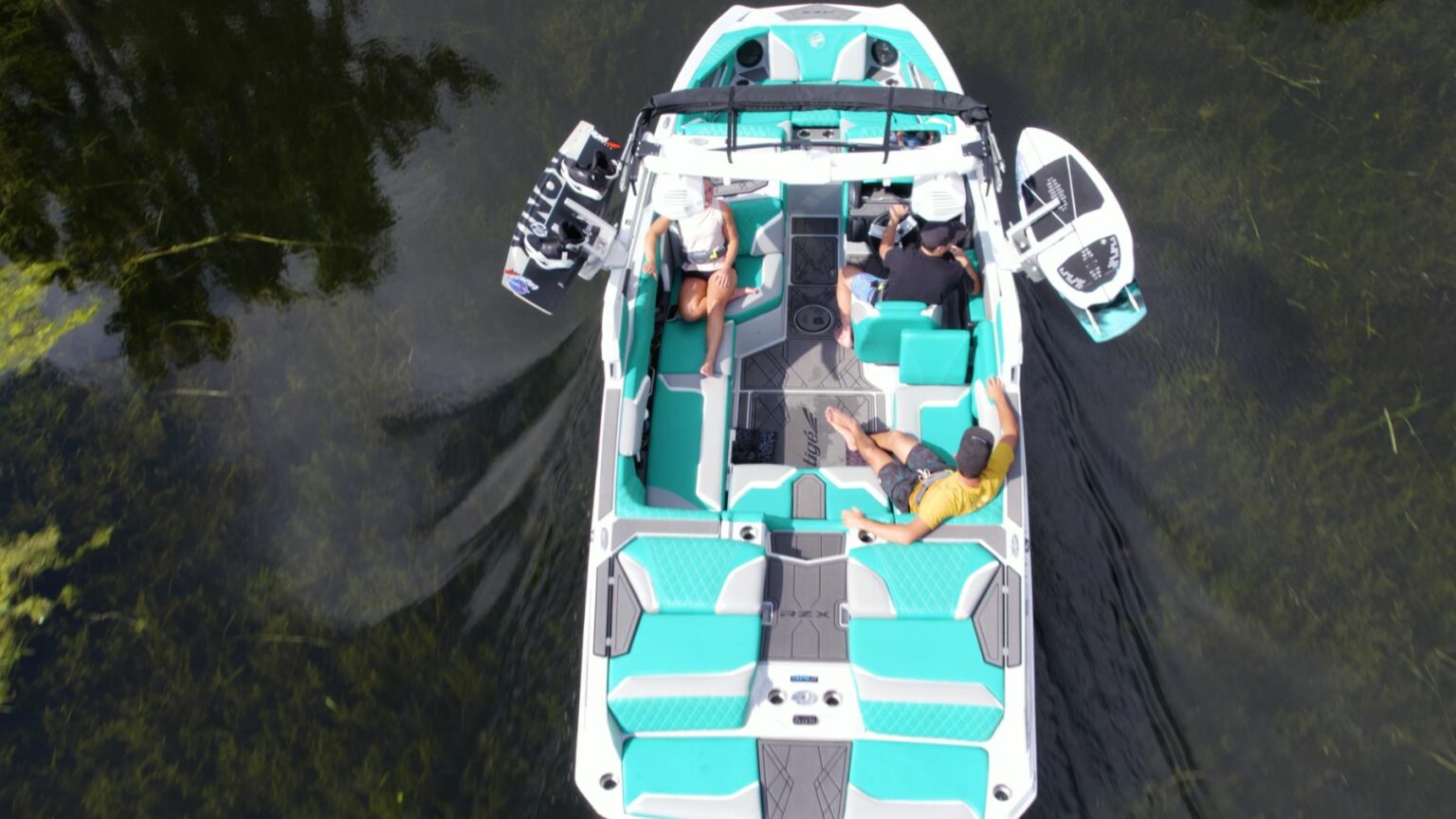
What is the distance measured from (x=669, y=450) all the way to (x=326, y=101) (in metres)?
5.35

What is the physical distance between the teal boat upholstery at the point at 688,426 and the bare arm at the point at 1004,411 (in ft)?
5.33

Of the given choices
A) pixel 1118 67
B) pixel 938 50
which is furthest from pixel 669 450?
pixel 1118 67

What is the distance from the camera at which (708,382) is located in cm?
611

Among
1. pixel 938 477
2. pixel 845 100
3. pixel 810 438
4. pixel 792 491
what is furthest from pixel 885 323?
pixel 845 100

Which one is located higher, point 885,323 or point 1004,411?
point 885,323

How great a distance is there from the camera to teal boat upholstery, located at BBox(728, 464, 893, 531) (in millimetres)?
5742

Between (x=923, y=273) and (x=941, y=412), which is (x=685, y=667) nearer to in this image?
(x=941, y=412)

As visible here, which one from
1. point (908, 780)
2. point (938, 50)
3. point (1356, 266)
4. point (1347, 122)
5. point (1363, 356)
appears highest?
point (938, 50)

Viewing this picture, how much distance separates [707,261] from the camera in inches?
251

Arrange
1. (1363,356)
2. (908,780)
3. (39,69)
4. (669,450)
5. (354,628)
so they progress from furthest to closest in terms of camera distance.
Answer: (39,69) < (1363,356) < (354,628) < (669,450) < (908,780)

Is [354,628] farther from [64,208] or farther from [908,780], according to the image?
[64,208]

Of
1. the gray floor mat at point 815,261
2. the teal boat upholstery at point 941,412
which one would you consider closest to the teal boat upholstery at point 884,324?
the teal boat upholstery at point 941,412

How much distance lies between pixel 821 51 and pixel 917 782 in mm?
5496

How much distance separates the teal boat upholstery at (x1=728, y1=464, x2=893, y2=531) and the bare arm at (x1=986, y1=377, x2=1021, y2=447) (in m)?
0.80
